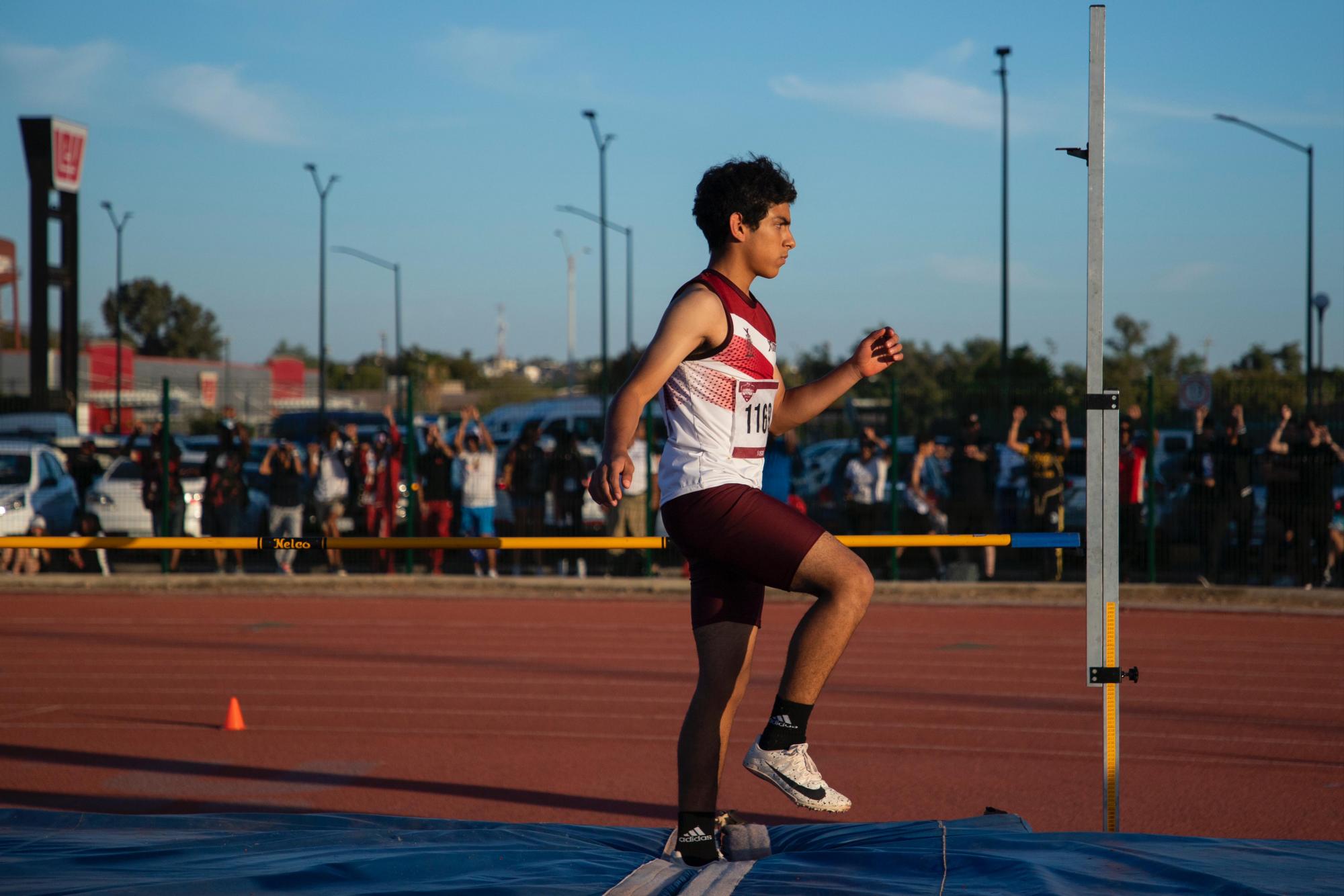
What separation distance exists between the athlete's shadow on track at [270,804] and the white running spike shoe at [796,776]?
2054 mm

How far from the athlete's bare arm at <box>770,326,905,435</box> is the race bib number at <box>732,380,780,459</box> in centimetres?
8

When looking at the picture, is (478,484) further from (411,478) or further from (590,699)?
(590,699)

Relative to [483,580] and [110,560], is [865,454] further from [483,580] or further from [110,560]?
[110,560]

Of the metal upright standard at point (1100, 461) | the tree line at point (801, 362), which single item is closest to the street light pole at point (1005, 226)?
the tree line at point (801, 362)

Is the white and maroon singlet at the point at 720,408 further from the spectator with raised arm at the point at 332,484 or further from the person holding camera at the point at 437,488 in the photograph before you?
the spectator with raised arm at the point at 332,484

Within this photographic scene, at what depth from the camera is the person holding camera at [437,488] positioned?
16.4 m

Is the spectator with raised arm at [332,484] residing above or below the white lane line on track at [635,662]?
above

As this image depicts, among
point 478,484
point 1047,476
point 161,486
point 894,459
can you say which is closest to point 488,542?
point 1047,476

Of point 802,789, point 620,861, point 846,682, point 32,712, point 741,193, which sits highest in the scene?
point 741,193

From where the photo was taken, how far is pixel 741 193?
4.05 metres

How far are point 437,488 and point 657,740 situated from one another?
9.31 meters

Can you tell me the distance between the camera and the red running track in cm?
622

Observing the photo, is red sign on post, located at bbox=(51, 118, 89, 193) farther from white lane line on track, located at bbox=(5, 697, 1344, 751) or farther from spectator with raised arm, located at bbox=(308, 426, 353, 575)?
white lane line on track, located at bbox=(5, 697, 1344, 751)

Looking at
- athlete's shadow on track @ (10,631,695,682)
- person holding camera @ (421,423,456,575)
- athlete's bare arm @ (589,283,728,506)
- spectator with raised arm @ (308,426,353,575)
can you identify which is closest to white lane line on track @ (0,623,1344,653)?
athlete's shadow on track @ (10,631,695,682)
